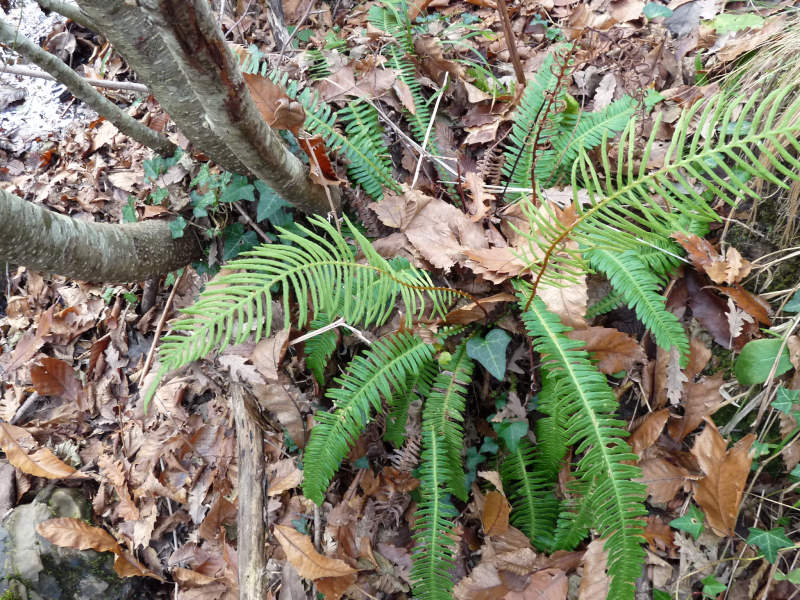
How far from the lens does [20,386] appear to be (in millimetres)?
3100

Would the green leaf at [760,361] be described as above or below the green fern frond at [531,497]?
above

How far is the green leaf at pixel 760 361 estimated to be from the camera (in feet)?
5.59

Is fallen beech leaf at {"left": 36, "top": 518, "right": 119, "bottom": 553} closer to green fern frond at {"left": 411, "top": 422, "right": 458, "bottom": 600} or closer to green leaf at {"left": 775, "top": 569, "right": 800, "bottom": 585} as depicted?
green fern frond at {"left": 411, "top": 422, "right": 458, "bottom": 600}

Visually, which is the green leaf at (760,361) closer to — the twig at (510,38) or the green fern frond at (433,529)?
the green fern frond at (433,529)

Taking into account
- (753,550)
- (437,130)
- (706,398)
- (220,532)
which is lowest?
(220,532)

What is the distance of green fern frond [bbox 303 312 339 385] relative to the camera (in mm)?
2100

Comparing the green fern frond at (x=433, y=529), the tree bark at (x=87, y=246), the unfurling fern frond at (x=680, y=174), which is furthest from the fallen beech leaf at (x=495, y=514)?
the tree bark at (x=87, y=246)

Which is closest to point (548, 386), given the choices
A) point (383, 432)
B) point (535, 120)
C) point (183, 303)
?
point (383, 432)

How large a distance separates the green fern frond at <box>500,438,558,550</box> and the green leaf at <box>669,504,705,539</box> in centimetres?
41

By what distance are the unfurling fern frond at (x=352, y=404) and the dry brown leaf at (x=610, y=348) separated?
1.90 feet

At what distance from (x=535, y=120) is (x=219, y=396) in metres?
2.10

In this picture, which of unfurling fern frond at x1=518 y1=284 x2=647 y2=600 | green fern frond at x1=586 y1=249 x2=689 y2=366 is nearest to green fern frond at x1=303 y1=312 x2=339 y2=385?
unfurling fern frond at x1=518 y1=284 x2=647 y2=600

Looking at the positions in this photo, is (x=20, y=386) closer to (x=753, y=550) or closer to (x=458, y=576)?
(x=458, y=576)

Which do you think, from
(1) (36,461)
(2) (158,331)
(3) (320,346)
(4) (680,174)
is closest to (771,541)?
(4) (680,174)
